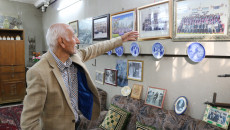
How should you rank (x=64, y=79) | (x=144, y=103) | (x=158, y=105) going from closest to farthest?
(x=64, y=79) < (x=158, y=105) < (x=144, y=103)

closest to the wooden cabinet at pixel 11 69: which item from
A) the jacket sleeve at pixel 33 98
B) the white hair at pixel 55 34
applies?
the white hair at pixel 55 34

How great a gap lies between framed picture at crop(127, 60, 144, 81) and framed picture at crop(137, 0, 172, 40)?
0.36 metres

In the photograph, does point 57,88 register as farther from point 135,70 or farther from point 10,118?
point 10,118

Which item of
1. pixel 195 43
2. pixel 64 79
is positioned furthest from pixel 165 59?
pixel 64 79

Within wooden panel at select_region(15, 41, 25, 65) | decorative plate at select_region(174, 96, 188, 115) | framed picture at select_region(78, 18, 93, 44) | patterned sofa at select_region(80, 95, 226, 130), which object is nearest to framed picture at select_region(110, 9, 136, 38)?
framed picture at select_region(78, 18, 93, 44)

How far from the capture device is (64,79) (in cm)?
146

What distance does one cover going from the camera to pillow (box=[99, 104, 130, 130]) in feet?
7.43

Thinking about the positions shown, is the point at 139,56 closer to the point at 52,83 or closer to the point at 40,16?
the point at 52,83

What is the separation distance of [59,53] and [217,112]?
1535 millimetres

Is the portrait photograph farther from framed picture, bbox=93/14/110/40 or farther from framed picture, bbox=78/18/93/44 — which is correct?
framed picture, bbox=78/18/93/44

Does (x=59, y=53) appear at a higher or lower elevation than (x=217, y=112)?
higher

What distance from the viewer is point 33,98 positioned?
4.15ft

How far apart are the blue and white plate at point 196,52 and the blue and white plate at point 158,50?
0.32 metres

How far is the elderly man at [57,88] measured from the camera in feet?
4.18
